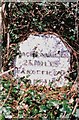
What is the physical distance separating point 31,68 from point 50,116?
0.48m

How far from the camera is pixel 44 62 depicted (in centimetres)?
394

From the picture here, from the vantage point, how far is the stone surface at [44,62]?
A: 12.9ft

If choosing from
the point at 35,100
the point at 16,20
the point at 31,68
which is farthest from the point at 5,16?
the point at 35,100

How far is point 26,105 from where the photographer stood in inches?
156

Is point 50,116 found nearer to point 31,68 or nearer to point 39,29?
point 31,68

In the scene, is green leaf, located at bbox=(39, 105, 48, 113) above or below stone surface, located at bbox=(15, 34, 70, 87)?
below

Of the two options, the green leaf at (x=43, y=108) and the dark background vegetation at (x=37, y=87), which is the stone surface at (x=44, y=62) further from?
the green leaf at (x=43, y=108)

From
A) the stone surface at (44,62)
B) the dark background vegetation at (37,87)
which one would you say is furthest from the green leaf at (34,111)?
the stone surface at (44,62)

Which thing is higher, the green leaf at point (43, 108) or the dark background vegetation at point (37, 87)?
the dark background vegetation at point (37, 87)

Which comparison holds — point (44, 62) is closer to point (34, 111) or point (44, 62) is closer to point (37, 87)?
point (37, 87)

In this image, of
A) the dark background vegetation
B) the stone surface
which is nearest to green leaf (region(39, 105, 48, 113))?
the dark background vegetation

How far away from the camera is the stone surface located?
3936mm

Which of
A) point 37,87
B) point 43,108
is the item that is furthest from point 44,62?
point 43,108

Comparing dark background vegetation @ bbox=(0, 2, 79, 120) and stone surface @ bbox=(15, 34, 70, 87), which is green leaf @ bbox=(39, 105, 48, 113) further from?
stone surface @ bbox=(15, 34, 70, 87)
